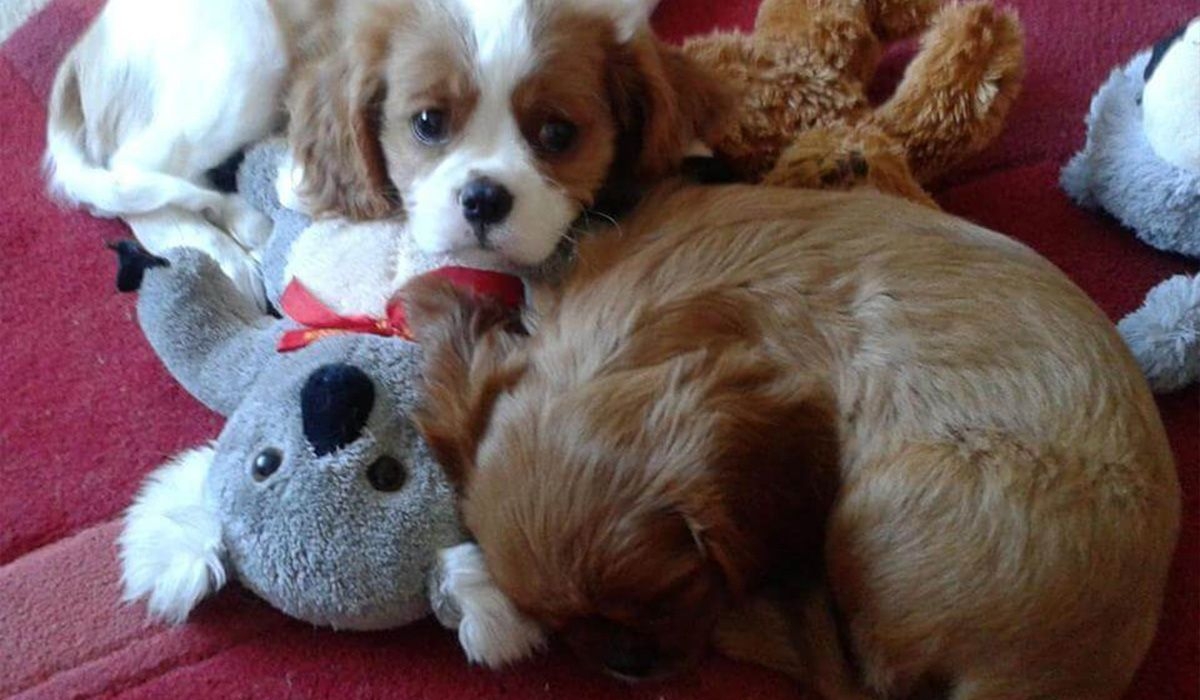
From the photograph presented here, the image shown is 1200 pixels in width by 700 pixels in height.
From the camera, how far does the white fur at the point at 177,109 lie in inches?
77.2

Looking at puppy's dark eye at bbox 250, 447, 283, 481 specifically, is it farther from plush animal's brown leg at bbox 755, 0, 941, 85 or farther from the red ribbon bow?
plush animal's brown leg at bbox 755, 0, 941, 85

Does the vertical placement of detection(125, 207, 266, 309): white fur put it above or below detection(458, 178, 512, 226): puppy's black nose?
below

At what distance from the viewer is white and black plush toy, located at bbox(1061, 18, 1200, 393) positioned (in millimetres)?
1678

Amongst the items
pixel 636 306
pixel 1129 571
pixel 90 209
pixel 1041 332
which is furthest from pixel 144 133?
pixel 1129 571

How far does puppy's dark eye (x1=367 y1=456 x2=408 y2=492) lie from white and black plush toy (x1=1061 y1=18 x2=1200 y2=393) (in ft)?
3.31

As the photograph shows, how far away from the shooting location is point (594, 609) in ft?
4.20

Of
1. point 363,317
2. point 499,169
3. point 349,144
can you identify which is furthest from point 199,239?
point 499,169

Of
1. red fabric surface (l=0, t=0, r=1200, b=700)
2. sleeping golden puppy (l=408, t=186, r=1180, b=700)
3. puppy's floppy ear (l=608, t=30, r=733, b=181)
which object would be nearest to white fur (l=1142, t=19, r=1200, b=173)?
red fabric surface (l=0, t=0, r=1200, b=700)

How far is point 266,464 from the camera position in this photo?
1379 mm

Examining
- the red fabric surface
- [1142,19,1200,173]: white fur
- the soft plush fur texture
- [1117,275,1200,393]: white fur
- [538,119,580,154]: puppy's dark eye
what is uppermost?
[1142,19,1200,173]: white fur

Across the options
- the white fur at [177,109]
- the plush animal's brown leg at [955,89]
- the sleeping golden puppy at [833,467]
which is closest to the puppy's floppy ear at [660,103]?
the plush animal's brown leg at [955,89]

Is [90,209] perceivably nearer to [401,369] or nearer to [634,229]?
[401,369]

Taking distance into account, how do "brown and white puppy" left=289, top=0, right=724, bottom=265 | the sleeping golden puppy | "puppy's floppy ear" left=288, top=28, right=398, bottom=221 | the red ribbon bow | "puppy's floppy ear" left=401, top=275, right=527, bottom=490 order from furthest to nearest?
"puppy's floppy ear" left=288, top=28, right=398, bottom=221
"brown and white puppy" left=289, top=0, right=724, bottom=265
the red ribbon bow
"puppy's floppy ear" left=401, top=275, right=527, bottom=490
the sleeping golden puppy

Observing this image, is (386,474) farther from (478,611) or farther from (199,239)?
(199,239)
